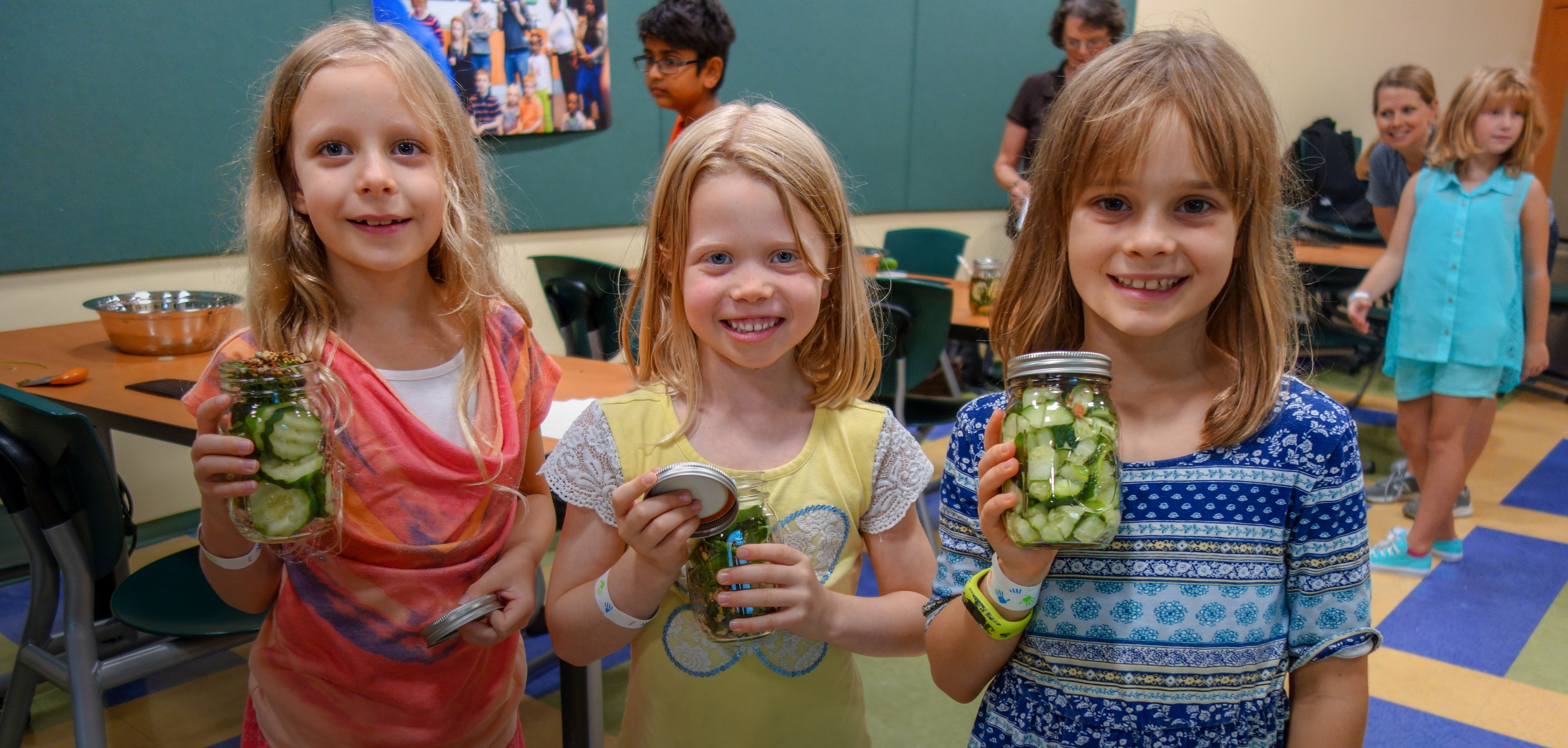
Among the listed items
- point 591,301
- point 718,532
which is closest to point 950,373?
point 591,301

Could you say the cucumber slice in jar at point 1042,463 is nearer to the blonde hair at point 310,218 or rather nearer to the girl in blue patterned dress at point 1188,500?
the girl in blue patterned dress at point 1188,500

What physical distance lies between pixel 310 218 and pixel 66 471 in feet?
2.16

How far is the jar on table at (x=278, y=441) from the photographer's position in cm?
88

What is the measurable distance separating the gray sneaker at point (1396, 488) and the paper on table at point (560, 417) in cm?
325

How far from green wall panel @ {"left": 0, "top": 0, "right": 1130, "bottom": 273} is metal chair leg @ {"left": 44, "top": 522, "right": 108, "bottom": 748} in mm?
606

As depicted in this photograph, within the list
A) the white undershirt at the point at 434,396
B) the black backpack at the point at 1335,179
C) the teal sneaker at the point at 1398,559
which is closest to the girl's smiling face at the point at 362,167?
the white undershirt at the point at 434,396

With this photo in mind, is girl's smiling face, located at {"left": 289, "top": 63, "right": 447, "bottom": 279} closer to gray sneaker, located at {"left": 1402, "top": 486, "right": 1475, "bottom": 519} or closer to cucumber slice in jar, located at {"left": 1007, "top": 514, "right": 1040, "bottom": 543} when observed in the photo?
cucumber slice in jar, located at {"left": 1007, "top": 514, "right": 1040, "bottom": 543}

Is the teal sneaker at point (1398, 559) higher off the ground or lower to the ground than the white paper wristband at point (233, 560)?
lower

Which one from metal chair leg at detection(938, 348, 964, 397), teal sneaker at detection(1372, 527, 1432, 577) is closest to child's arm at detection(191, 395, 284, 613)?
metal chair leg at detection(938, 348, 964, 397)

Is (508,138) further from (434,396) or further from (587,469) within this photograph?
(587,469)

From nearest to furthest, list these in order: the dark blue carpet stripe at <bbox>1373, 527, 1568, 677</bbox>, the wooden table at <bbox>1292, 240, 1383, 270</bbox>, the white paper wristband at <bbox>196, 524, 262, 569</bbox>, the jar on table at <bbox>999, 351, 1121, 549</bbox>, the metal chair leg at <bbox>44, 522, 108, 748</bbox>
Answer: the jar on table at <bbox>999, 351, 1121, 549</bbox>
the white paper wristband at <bbox>196, 524, 262, 569</bbox>
the metal chair leg at <bbox>44, 522, 108, 748</bbox>
the dark blue carpet stripe at <bbox>1373, 527, 1568, 677</bbox>
the wooden table at <bbox>1292, 240, 1383, 270</bbox>

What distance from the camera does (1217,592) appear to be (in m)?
0.85

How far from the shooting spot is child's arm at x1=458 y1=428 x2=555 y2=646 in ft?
3.51

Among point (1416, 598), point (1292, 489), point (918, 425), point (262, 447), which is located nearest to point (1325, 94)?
point (1416, 598)
